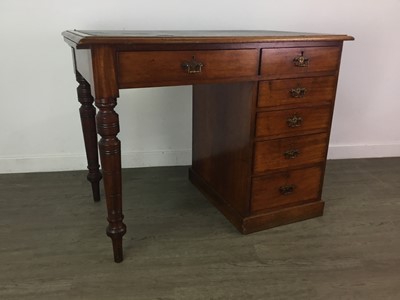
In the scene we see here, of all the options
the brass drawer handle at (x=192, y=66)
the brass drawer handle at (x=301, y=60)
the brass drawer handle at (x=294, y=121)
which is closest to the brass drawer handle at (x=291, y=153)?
the brass drawer handle at (x=294, y=121)

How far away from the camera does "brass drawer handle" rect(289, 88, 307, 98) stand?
136 centimetres

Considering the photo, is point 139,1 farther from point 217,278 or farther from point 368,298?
point 368,298

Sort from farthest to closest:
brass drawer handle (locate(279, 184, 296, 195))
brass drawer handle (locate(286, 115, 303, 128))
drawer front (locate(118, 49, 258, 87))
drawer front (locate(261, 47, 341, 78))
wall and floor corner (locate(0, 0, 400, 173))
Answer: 1. wall and floor corner (locate(0, 0, 400, 173))
2. brass drawer handle (locate(279, 184, 296, 195))
3. brass drawer handle (locate(286, 115, 303, 128))
4. drawer front (locate(261, 47, 341, 78))
5. drawer front (locate(118, 49, 258, 87))

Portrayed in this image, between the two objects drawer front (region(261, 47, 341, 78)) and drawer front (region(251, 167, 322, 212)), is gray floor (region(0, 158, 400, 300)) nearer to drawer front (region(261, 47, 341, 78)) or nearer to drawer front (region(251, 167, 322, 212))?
drawer front (region(251, 167, 322, 212))

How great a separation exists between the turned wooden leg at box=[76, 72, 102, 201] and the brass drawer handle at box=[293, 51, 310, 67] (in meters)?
0.87

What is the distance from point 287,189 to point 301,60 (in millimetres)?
542

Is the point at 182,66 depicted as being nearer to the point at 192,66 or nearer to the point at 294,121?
the point at 192,66

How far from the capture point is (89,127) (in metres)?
1.58

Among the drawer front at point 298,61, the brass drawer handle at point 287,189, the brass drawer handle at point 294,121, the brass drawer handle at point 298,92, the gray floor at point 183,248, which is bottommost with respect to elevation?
the gray floor at point 183,248

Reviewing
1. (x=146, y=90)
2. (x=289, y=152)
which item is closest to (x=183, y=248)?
(x=289, y=152)

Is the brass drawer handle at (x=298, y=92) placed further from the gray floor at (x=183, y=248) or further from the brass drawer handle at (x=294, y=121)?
the gray floor at (x=183, y=248)

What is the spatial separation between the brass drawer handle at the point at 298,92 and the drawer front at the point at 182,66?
0.19m

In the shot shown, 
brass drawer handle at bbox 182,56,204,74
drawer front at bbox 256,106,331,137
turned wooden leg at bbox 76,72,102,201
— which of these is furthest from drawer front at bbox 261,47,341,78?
turned wooden leg at bbox 76,72,102,201

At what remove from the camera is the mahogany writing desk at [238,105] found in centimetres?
109
